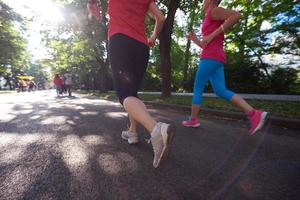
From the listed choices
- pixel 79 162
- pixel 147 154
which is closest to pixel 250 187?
pixel 147 154

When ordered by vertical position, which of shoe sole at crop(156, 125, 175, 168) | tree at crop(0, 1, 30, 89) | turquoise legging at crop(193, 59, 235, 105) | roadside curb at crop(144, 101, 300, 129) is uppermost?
tree at crop(0, 1, 30, 89)

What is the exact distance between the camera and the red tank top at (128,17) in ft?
9.25

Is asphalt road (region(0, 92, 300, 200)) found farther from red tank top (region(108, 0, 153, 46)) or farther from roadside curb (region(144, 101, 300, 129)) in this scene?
red tank top (region(108, 0, 153, 46))

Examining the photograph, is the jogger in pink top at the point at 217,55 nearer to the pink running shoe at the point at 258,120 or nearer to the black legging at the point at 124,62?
the pink running shoe at the point at 258,120

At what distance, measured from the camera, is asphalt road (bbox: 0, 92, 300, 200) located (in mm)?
2072

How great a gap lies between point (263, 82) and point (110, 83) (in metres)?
28.9

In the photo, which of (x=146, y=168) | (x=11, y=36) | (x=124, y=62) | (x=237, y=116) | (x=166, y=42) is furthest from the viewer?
(x=11, y=36)

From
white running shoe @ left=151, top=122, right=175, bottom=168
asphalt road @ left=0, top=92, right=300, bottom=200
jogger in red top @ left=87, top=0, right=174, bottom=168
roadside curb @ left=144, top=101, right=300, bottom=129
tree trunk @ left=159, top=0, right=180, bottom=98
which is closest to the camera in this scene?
asphalt road @ left=0, top=92, right=300, bottom=200

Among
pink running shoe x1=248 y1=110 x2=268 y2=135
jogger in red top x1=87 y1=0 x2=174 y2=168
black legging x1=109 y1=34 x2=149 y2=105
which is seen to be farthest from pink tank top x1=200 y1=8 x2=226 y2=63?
black legging x1=109 y1=34 x2=149 y2=105

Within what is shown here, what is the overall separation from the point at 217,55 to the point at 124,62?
1.97 metres

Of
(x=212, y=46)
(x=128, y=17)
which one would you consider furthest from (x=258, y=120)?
(x=128, y=17)

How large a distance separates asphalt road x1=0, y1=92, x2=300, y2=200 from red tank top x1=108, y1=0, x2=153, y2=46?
4.51 ft

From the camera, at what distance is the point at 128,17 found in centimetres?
284

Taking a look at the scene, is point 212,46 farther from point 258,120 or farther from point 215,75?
point 258,120
